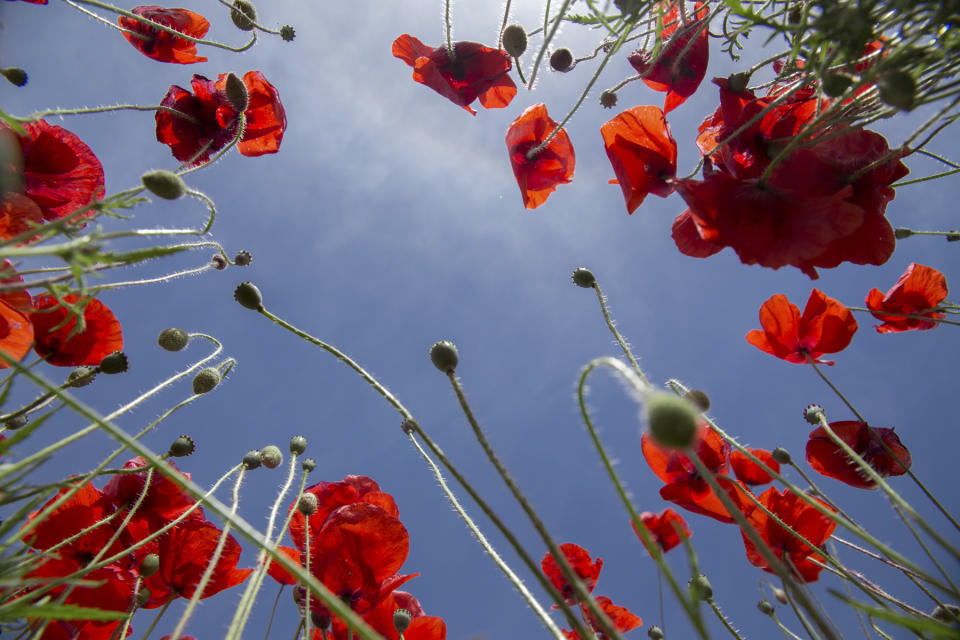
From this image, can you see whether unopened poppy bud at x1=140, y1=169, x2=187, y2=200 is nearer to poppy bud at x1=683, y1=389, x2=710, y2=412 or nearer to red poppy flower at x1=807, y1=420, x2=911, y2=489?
poppy bud at x1=683, y1=389, x2=710, y2=412

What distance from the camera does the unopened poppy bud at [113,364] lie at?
1.34 meters

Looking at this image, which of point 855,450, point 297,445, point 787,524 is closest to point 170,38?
point 297,445

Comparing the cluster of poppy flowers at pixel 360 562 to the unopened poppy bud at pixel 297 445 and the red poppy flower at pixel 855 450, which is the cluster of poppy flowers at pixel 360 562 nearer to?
Answer: the unopened poppy bud at pixel 297 445

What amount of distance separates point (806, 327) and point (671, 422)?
1.54 m

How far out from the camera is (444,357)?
2.84 feet

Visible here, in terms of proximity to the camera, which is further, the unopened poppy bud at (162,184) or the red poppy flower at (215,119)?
the red poppy flower at (215,119)

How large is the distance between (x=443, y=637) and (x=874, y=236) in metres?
1.52

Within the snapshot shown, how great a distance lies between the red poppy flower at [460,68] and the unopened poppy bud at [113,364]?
1.22 m

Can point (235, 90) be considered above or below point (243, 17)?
below

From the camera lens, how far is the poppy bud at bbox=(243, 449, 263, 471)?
1.48m

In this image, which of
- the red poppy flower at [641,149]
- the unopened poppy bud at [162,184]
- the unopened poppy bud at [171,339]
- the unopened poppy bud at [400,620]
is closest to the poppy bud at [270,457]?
the unopened poppy bud at [171,339]

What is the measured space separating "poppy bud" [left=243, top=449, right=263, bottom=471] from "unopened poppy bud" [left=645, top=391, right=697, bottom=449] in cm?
127

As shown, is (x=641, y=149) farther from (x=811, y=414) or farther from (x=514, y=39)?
(x=811, y=414)

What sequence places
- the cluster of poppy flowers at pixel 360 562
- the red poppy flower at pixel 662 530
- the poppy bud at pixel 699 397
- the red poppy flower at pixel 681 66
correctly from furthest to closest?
the red poppy flower at pixel 662 530
the red poppy flower at pixel 681 66
the cluster of poppy flowers at pixel 360 562
the poppy bud at pixel 699 397
